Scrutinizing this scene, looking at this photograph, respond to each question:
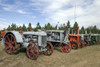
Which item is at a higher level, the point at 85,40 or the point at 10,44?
the point at 10,44

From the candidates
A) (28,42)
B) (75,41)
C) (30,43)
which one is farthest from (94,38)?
(30,43)

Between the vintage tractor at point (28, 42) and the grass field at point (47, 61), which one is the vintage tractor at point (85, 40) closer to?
the grass field at point (47, 61)

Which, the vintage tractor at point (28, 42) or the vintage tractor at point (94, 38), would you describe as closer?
the vintage tractor at point (28, 42)

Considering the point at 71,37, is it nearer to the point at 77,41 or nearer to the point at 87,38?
the point at 77,41

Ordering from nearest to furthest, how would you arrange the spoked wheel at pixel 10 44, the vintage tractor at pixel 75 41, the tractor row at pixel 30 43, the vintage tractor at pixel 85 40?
the tractor row at pixel 30 43 → the spoked wheel at pixel 10 44 → the vintage tractor at pixel 75 41 → the vintage tractor at pixel 85 40

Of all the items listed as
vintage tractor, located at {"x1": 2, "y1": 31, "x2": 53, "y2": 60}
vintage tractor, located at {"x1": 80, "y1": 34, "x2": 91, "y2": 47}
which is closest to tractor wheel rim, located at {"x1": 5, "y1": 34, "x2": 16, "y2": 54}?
vintage tractor, located at {"x1": 2, "y1": 31, "x2": 53, "y2": 60}

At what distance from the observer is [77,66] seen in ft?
13.9

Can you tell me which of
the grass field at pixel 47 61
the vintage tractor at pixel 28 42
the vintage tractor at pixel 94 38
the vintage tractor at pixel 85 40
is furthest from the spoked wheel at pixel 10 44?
the vintage tractor at pixel 94 38

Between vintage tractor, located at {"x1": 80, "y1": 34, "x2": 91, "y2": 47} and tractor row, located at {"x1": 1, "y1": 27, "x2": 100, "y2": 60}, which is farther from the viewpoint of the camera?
vintage tractor, located at {"x1": 80, "y1": 34, "x2": 91, "y2": 47}

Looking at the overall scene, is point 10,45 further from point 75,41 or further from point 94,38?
point 94,38

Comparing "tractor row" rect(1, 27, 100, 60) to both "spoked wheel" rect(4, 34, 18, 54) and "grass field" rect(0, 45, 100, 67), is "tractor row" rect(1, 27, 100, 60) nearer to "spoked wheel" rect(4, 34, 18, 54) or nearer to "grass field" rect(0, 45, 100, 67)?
"spoked wheel" rect(4, 34, 18, 54)

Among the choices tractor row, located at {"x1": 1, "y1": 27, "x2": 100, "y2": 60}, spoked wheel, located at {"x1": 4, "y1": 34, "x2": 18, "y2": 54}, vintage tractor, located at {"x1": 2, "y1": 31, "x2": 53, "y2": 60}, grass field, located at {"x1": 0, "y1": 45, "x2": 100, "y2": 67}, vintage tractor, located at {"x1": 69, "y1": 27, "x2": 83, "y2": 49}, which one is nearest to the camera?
grass field, located at {"x1": 0, "y1": 45, "x2": 100, "y2": 67}

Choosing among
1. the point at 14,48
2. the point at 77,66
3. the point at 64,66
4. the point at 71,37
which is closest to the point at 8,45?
the point at 14,48

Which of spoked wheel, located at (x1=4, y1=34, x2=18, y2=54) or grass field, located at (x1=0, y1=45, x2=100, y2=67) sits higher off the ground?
spoked wheel, located at (x1=4, y1=34, x2=18, y2=54)
